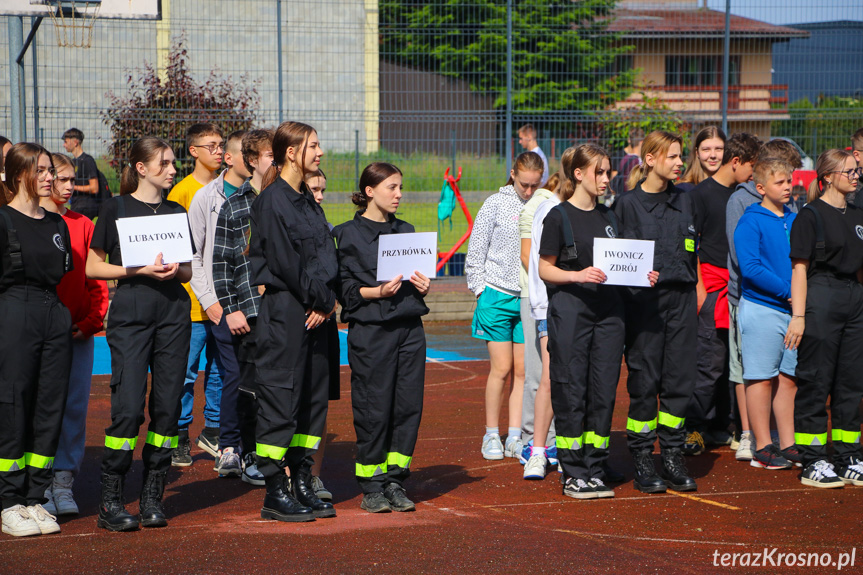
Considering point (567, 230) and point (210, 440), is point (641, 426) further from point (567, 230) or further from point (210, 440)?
point (210, 440)

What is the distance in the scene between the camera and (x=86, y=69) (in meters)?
14.1

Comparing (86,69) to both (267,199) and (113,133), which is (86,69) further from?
(267,199)

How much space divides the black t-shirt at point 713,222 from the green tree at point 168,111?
25.7 feet

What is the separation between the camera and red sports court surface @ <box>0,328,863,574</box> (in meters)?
5.15

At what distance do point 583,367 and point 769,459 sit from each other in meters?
1.76

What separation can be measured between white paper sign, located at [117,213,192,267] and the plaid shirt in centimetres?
75

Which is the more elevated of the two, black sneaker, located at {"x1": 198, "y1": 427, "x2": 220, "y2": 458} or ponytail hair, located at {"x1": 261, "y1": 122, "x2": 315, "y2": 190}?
ponytail hair, located at {"x1": 261, "y1": 122, "x2": 315, "y2": 190}

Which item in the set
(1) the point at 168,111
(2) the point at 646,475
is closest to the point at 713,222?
(2) the point at 646,475

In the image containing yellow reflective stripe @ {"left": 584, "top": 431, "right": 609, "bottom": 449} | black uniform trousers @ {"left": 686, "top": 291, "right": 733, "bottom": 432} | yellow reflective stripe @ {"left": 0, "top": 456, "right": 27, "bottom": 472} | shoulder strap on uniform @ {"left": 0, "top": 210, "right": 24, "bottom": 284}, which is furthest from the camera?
black uniform trousers @ {"left": 686, "top": 291, "right": 733, "bottom": 432}

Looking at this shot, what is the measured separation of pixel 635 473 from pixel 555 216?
177 centimetres

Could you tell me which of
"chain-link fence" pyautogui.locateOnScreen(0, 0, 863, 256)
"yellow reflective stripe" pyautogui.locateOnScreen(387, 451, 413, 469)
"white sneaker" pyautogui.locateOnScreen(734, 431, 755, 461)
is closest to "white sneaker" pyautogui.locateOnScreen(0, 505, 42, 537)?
"yellow reflective stripe" pyautogui.locateOnScreen(387, 451, 413, 469)

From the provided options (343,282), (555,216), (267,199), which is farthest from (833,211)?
(267,199)

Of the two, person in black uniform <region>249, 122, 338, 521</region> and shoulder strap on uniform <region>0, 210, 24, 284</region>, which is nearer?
shoulder strap on uniform <region>0, 210, 24, 284</region>

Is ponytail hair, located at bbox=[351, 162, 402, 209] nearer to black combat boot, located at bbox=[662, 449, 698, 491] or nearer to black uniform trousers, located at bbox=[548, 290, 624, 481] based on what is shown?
black uniform trousers, located at bbox=[548, 290, 624, 481]
